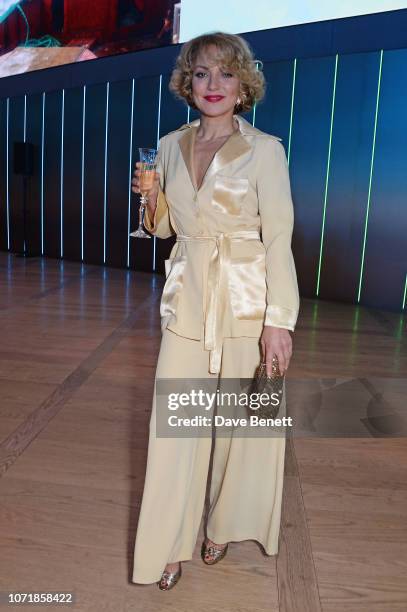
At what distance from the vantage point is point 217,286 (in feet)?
4.66

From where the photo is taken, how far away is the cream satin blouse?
1.38m

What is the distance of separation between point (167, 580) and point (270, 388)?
596 mm

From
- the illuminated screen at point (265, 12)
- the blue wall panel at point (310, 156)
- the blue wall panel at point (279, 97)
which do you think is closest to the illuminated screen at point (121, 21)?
the illuminated screen at point (265, 12)

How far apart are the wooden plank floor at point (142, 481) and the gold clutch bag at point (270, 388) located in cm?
50

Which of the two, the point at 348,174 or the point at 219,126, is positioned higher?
the point at 348,174

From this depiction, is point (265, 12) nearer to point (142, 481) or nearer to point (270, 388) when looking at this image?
point (142, 481)

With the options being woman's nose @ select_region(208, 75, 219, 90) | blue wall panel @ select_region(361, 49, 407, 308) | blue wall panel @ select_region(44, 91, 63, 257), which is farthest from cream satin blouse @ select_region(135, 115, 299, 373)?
blue wall panel @ select_region(44, 91, 63, 257)

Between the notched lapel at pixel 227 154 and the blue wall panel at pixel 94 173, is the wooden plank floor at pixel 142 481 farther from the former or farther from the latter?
the blue wall panel at pixel 94 173

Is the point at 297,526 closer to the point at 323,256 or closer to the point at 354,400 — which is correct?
the point at 354,400

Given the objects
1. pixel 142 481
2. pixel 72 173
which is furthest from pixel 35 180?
pixel 142 481

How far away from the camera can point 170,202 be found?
147 centimetres

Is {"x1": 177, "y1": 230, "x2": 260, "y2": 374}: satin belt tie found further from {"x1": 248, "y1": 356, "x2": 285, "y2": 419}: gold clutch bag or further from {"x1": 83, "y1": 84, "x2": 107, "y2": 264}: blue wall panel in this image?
{"x1": 83, "y1": 84, "x2": 107, "y2": 264}: blue wall panel

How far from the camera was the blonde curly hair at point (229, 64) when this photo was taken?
136cm

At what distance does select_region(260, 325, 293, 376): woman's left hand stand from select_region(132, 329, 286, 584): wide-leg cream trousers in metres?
0.07
